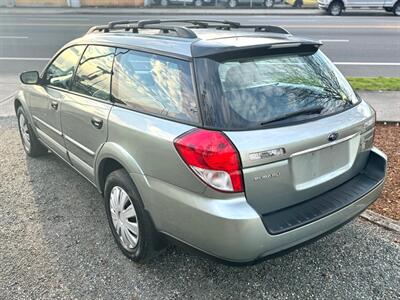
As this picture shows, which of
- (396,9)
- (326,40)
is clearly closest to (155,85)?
(326,40)

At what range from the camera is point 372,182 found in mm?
2838

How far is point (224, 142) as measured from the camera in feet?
7.11

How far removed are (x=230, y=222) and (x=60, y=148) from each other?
95.3 inches

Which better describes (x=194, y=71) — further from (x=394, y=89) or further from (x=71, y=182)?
(x=394, y=89)

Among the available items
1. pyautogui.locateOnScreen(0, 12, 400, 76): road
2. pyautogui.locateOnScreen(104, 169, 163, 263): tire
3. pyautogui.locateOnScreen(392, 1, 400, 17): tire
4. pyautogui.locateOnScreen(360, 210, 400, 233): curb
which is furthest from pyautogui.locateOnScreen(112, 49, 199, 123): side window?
pyautogui.locateOnScreen(392, 1, 400, 17): tire

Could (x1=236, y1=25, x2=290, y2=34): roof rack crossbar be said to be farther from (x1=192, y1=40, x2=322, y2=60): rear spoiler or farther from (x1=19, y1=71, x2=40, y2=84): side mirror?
(x1=19, y1=71, x2=40, y2=84): side mirror

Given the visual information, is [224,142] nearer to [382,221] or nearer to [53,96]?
[382,221]

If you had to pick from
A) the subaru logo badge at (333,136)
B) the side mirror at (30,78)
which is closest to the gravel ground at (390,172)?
the subaru logo badge at (333,136)

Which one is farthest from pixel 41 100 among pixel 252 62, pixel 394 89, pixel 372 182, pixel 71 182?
pixel 394 89

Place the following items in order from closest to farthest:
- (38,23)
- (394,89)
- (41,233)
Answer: (41,233)
(394,89)
(38,23)

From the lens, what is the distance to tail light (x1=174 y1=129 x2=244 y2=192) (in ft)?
7.08

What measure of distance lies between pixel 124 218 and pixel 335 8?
2202 centimetres

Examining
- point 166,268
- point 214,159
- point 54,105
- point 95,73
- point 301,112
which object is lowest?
point 166,268

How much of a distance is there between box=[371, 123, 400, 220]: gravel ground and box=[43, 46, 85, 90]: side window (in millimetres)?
3060
